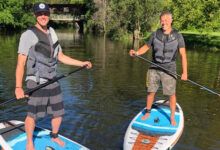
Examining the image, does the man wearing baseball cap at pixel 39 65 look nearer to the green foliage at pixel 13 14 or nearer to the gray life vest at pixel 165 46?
the gray life vest at pixel 165 46

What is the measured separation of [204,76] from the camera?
12.3 meters

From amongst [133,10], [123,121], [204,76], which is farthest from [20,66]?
[133,10]

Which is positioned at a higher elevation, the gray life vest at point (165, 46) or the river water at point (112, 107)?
the gray life vest at point (165, 46)

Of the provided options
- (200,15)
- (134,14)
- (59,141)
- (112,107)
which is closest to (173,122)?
(112,107)

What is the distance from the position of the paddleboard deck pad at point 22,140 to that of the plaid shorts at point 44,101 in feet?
1.95

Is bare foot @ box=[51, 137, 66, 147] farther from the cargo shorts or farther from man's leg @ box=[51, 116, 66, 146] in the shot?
the cargo shorts

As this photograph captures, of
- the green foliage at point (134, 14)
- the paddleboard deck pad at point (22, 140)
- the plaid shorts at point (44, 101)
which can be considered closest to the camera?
the plaid shorts at point (44, 101)

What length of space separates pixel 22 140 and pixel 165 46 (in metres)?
3.51

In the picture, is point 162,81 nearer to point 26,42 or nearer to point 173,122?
point 173,122

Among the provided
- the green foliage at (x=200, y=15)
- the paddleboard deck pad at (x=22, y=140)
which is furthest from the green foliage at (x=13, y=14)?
the paddleboard deck pad at (x=22, y=140)

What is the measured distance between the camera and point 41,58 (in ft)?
12.2

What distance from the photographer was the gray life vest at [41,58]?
145 inches

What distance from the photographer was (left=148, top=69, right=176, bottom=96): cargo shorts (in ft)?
17.6

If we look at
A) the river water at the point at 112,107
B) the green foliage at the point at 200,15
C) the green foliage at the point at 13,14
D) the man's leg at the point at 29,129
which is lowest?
the river water at the point at 112,107
